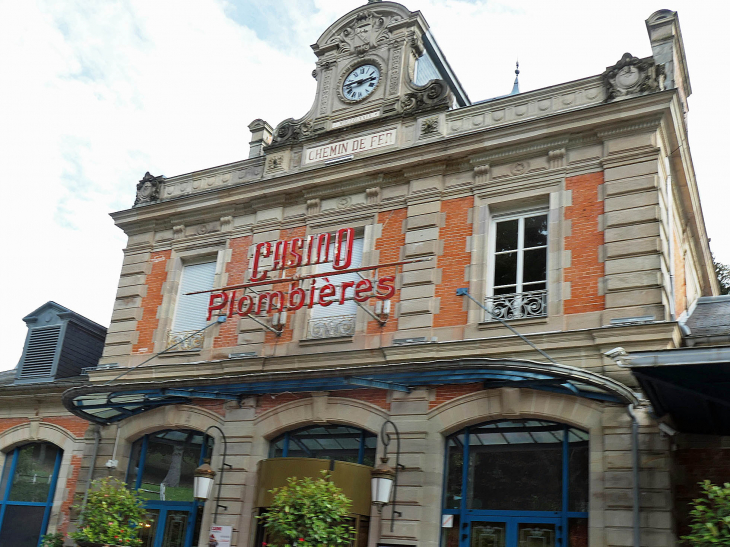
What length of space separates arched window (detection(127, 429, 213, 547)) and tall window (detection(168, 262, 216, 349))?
1848 mm

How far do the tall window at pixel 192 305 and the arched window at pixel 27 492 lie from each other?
3918 millimetres

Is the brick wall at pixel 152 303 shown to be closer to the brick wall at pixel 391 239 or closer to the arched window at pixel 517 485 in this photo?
the brick wall at pixel 391 239

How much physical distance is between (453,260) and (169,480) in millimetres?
6716

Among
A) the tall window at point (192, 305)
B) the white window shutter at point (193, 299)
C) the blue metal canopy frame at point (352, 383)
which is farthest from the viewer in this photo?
the white window shutter at point (193, 299)

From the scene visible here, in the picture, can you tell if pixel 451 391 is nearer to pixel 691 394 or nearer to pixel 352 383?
pixel 352 383

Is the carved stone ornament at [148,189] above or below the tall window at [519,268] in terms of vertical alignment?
above

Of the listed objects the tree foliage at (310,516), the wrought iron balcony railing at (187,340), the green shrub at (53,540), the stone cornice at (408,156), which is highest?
the stone cornice at (408,156)

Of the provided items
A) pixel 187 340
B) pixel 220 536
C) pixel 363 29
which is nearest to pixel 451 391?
pixel 220 536

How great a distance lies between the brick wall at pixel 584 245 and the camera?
1148 centimetres

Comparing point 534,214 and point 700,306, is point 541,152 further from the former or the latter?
point 700,306

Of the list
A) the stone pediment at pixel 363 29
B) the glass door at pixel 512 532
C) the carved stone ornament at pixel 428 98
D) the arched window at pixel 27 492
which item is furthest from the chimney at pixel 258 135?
the glass door at pixel 512 532

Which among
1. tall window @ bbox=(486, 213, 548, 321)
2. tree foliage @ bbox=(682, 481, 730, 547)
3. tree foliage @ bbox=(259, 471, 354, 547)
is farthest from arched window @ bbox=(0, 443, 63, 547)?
tree foliage @ bbox=(682, 481, 730, 547)

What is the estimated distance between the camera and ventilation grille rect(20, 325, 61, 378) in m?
17.7

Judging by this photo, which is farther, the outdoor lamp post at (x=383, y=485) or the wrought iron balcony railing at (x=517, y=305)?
the wrought iron balcony railing at (x=517, y=305)
